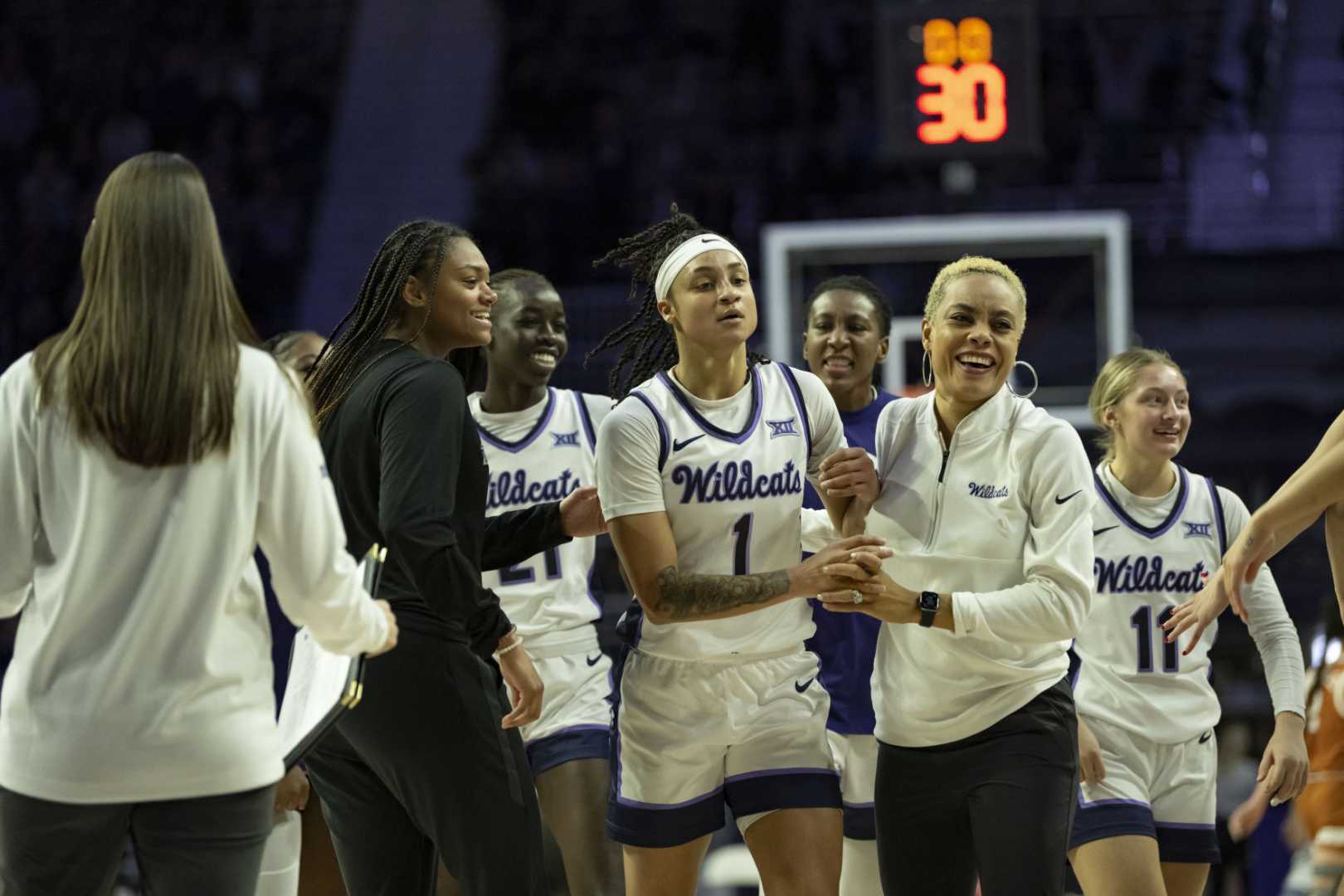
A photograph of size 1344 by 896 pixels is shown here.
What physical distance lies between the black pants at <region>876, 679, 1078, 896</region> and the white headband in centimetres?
126

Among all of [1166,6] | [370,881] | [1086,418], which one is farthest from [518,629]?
[1166,6]

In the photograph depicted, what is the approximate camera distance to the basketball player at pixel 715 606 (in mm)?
3943

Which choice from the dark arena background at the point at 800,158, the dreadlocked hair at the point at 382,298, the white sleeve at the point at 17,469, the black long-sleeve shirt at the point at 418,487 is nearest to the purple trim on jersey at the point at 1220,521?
the black long-sleeve shirt at the point at 418,487

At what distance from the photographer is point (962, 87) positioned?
359 inches

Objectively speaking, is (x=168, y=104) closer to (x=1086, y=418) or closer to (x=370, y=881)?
(x=1086, y=418)

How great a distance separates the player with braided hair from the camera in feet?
11.6

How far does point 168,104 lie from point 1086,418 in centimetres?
1032

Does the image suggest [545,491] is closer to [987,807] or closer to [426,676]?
[426,676]

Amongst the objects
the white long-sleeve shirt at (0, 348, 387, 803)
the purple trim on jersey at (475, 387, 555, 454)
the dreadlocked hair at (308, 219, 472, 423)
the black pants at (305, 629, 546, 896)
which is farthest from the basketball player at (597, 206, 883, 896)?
the purple trim on jersey at (475, 387, 555, 454)

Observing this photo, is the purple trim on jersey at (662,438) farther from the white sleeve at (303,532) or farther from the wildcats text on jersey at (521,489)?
the wildcats text on jersey at (521,489)

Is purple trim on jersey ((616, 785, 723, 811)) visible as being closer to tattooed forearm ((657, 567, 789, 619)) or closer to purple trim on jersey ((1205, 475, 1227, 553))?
tattooed forearm ((657, 567, 789, 619))

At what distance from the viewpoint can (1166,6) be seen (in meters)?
15.1

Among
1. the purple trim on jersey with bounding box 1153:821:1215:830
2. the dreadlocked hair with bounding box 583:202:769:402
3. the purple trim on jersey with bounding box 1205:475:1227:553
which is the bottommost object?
the purple trim on jersey with bounding box 1153:821:1215:830

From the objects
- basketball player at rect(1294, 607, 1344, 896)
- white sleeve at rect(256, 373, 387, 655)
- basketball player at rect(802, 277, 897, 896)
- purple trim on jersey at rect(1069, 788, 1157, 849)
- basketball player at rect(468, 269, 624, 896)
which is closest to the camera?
white sleeve at rect(256, 373, 387, 655)
